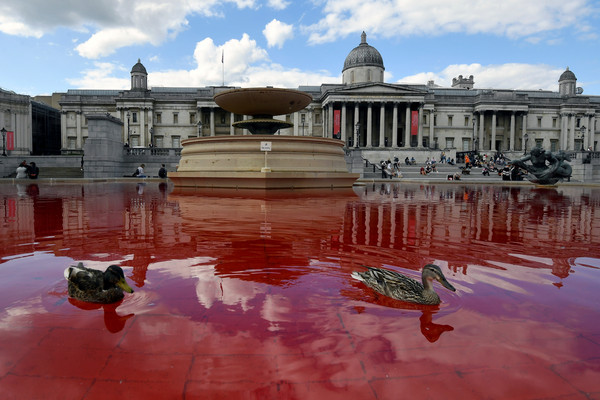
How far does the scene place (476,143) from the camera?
219ft

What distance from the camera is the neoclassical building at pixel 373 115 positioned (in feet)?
201

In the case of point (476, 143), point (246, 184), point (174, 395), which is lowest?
point (174, 395)

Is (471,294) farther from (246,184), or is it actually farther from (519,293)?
(246,184)

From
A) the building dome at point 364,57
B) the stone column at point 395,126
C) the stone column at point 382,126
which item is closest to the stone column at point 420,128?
the stone column at point 395,126

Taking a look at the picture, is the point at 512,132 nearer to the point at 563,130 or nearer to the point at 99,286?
the point at 563,130

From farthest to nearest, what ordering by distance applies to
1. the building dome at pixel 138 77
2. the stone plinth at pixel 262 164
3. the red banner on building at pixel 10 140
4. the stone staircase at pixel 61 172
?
the building dome at pixel 138 77, the red banner on building at pixel 10 140, the stone staircase at pixel 61 172, the stone plinth at pixel 262 164

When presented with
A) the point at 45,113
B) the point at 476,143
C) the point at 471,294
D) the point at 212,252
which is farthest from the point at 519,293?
the point at 45,113

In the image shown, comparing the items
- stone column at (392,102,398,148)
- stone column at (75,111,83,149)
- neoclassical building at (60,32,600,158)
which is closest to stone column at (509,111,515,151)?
neoclassical building at (60,32,600,158)

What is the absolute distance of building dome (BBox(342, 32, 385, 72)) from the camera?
65.1 meters

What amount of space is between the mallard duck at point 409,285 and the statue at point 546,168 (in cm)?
2005

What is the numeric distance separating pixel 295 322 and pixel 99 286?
1.43 meters

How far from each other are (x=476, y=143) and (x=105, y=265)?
6982 centimetres

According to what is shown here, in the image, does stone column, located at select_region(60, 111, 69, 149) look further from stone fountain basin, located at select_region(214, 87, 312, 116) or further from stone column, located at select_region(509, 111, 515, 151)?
stone column, located at select_region(509, 111, 515, 151)

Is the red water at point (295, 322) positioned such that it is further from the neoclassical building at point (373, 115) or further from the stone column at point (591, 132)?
the stone column at point (591, 132)
